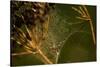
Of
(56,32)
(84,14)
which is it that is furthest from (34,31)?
(84,14)

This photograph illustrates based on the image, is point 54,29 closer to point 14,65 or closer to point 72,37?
point 72,37

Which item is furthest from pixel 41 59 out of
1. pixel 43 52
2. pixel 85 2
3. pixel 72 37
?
pixel 85 2

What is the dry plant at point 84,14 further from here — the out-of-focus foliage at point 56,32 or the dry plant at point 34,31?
the dry plant at point 34,31

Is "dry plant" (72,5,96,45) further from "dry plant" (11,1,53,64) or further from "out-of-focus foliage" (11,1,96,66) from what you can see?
"dry plant" (11,1,53,64)

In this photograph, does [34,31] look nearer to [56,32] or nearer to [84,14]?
[56,32]

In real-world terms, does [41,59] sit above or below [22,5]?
below

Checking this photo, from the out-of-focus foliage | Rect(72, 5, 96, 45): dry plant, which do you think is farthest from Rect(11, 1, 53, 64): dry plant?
Rect(72, 5, 96, 45): dry plant
